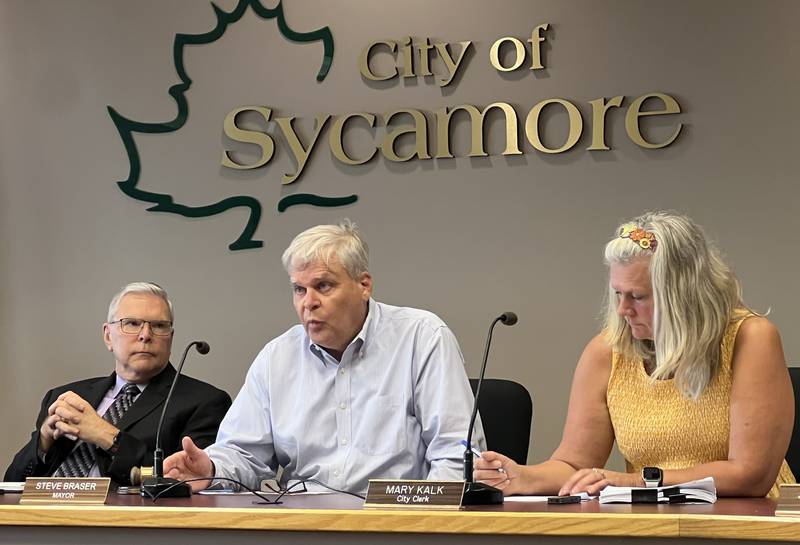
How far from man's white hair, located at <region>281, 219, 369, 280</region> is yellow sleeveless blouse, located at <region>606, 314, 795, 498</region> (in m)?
0.79

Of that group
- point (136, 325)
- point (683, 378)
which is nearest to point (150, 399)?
point (136, 325)

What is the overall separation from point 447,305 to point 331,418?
1.12 meters

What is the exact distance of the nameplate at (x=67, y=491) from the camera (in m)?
2.25

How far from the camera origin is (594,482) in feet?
7.60

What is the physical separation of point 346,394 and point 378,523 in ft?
3.74

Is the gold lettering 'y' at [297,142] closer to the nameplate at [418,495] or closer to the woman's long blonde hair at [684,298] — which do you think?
the woman's long blonde hair at [684,298]

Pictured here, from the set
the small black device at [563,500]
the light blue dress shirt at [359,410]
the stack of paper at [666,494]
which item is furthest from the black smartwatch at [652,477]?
the light blue dress shirt at [359,410]

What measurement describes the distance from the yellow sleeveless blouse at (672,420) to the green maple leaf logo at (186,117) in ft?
5.70

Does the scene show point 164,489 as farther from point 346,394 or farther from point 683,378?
point 683,378

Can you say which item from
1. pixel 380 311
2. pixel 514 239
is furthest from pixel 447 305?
pixel 380 311

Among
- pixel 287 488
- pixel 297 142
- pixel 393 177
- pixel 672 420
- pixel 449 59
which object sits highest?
pixel 449 59

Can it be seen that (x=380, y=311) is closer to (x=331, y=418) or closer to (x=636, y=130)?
(x=331, y=418)

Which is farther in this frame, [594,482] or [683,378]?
[683,378]

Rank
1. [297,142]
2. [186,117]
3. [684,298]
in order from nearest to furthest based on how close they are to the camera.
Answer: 1. [684,298]
2. [297,142]
3. [186,117]
